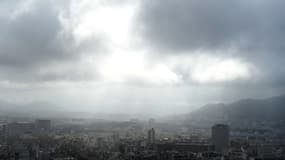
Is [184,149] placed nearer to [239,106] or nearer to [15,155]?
[15,155]

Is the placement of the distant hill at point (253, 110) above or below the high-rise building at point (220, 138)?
above

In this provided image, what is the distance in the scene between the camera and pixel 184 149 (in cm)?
5334

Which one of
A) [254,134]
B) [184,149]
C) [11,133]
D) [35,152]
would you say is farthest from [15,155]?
[254,134]

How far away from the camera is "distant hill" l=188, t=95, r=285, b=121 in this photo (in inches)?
4429

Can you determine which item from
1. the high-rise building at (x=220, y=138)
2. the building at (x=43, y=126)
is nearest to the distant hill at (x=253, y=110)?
the high-rise building at (x=220, y=138)

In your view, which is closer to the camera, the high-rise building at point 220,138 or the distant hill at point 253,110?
the high-rise building at point 220,138

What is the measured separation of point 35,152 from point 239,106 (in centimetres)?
9761

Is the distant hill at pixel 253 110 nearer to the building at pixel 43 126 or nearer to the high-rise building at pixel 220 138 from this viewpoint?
the high-rise building at pixel 220 138

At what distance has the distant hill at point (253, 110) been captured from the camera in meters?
112

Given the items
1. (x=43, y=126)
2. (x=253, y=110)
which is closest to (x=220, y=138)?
(x=43, y=126)

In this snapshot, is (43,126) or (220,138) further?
(43,126)

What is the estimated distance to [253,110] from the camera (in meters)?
124

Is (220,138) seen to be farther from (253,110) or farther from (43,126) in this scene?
(253,110)

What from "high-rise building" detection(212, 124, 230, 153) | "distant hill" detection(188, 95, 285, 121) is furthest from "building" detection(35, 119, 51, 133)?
"distant hill" detection(188, 95, 285, 121)
